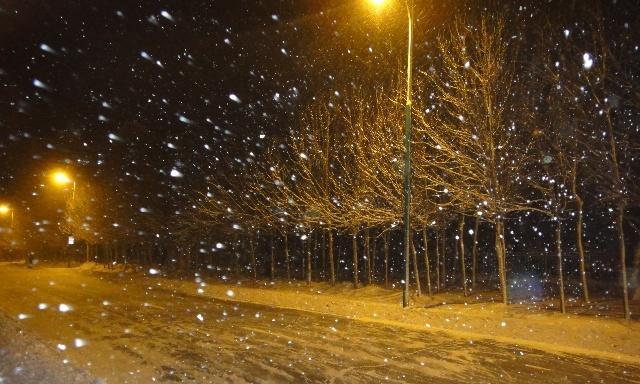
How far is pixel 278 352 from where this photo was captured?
33.8 feet

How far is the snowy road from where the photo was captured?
8.55 m

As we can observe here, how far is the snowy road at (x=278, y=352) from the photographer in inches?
337

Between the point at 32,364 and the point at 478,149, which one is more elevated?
the point at 478,149

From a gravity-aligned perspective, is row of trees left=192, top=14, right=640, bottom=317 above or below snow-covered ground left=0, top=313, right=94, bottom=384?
above

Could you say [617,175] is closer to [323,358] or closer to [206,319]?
[323,358]

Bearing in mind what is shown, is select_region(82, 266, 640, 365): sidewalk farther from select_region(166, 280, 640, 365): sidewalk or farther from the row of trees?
the row of trees

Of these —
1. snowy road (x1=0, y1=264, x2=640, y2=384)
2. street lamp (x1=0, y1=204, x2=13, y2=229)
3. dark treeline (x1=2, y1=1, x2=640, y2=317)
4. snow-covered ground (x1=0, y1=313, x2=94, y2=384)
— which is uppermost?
street lamp (x1=0, y1=204, x2=13, y2=229)

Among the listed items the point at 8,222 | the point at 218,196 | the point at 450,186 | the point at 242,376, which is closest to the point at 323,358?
the point at 242,376

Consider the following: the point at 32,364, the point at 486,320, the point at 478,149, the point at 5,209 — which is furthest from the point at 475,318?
the point at 5,209

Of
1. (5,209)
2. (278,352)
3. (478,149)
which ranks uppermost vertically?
(5,209)

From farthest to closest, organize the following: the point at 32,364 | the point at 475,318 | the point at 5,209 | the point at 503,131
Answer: the point at 5,209
the point at 503,131
the point at 475,318
the point at 32,364

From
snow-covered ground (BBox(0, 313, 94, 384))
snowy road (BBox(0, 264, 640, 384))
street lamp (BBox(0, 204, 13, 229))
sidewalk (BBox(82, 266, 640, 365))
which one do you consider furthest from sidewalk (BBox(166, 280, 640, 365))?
street lamp (BBox(0, 204, 13, 229))

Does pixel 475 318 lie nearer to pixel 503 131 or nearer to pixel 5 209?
pixel 503 131

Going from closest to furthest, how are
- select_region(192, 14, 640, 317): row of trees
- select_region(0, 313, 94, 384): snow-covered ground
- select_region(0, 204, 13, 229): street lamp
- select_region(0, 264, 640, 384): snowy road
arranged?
select_region(0, 313, 94, 384): snow-covered ground → select_region(0, 264, 640, 384): snowy road → select_region(192, 14, 640, 317): row of trees → select_region(0, 204, 13, 229): street lamp
